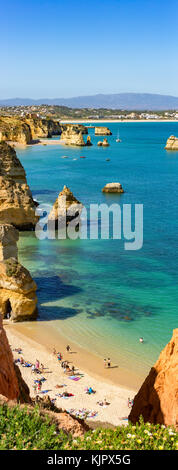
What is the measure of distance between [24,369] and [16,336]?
Result: 357 centimetres

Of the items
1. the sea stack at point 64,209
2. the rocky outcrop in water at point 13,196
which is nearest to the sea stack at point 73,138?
the sea stack at point 64,209

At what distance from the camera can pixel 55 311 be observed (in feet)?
102

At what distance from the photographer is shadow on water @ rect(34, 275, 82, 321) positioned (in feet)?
100

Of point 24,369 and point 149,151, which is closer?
point 24,369

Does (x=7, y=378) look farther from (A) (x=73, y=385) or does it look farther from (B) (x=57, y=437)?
(A) (x=73, y=385)

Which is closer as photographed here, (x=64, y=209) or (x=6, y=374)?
(x=6, y=374)

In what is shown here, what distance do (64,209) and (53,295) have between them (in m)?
17.9

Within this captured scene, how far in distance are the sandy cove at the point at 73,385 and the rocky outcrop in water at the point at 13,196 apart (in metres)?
20.9

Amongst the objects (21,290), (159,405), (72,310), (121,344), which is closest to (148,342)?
(121,344)

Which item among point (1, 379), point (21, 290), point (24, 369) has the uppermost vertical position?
point (1, 379)

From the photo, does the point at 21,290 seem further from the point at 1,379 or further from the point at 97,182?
the point at 97,182

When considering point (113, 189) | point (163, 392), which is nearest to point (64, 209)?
point (113, 189)

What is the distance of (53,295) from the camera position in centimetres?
3362
